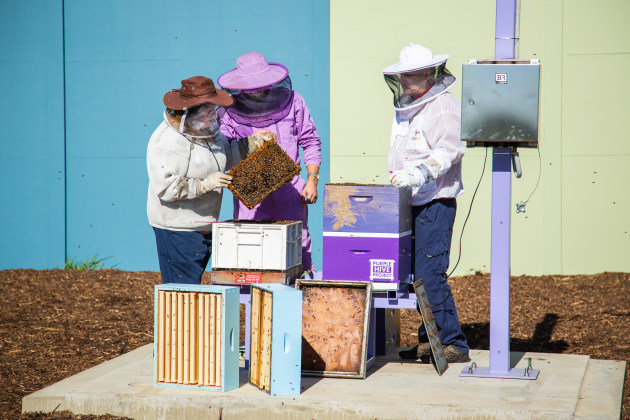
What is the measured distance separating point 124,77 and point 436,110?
431 cm

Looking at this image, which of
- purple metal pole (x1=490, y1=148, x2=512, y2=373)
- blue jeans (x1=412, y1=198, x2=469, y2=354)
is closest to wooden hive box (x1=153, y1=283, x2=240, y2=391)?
blue jeans (x1=412, y1=198, x2=469, y2=354)

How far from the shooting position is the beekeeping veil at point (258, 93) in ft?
15.6

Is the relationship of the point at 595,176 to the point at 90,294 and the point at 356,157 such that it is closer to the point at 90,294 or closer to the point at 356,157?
the point at 356,157

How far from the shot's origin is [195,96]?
441 centimetres

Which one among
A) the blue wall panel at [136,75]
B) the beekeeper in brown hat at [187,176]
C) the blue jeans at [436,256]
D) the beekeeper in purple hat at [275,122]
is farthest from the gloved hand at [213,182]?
the blue wall panel at [136,75]

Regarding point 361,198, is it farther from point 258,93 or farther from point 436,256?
point 258,93

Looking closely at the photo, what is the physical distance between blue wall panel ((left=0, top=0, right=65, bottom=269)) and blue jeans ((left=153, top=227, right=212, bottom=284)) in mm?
3755

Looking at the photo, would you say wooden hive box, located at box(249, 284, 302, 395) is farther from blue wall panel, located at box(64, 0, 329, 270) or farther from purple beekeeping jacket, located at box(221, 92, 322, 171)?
blue wall panel, located at box(64, 0, 329, 270)

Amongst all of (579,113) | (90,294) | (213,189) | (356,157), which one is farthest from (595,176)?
(90,294)

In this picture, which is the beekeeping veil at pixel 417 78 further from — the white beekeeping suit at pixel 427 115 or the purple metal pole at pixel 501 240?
the purple metal pole at pixel 501 240

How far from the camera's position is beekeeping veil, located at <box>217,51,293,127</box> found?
15.6 ft

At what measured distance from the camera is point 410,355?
15.8ft

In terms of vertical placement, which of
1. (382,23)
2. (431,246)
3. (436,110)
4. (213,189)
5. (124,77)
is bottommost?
(431,246)

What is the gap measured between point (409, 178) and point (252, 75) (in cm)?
125
